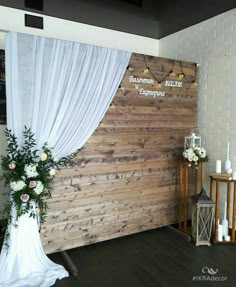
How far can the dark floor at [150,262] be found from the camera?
7.90 feet

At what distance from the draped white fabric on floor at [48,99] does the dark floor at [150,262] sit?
31 cm

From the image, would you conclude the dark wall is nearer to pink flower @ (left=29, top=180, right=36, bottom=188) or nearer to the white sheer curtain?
the white sheer curtain

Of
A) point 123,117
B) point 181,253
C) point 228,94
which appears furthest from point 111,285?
point 228,94

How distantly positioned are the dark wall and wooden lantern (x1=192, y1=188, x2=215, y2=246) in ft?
8.16

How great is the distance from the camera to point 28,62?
2602 millimetres

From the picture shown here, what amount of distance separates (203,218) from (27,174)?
2097mm

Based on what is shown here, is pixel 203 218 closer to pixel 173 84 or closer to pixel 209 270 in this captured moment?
pixel 209 270

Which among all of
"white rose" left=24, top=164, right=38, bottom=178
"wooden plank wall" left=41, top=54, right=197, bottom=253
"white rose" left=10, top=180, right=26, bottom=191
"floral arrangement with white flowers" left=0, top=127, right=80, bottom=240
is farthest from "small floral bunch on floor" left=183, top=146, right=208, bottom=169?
"white rose" left=10, top=180, right=26, bottom=191

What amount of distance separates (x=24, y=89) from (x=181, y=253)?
2.44 metres

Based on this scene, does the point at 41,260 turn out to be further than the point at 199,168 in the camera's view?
No

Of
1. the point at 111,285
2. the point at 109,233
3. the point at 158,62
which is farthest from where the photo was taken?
the point at 158,62

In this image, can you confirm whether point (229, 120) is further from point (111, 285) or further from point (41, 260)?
point (41, 260)

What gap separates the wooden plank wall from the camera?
2.92 meters

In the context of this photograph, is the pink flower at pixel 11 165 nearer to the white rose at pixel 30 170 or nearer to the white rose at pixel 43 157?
the white rose at pixel 30 170
